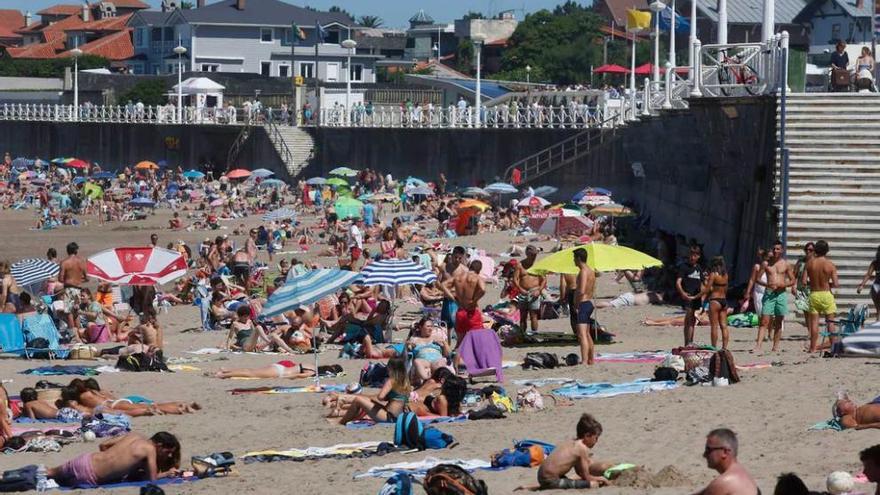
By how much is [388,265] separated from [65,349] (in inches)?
136

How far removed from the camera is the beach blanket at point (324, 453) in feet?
37.1

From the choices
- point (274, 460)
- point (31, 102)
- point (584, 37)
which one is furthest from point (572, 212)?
point (584, 37)

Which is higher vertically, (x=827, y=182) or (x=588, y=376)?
(x=827, y=182)

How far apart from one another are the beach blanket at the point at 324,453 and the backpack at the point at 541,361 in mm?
3547

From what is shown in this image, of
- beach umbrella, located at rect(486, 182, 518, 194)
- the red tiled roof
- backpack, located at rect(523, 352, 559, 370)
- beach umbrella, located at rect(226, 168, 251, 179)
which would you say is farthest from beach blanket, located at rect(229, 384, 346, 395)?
the red tiled roof

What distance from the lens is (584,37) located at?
8900 centimetres

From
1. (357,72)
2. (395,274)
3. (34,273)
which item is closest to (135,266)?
(34,273)

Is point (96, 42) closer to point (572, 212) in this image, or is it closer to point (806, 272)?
point (572, 212)

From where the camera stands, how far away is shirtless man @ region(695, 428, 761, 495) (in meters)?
7.44

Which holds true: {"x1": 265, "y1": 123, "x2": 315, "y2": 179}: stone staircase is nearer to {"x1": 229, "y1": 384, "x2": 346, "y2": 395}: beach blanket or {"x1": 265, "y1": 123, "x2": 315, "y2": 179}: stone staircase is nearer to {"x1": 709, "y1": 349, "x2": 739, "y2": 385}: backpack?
{"x1": 229, "y1": 384, "x2": 346, "y2": 395}: beach blanket

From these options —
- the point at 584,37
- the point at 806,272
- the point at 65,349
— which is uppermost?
the point at 584,37

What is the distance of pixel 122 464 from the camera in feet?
34.9

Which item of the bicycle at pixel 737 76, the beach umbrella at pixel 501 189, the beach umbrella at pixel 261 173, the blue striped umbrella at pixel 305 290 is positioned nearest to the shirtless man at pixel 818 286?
the blue striped umbrella at pixel 305 290

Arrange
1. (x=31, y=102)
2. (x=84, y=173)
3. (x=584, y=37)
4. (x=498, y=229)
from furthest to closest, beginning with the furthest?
(x=584, y=37), (x=31, y=102), (x=84, y=173), (x=498, y=229)
